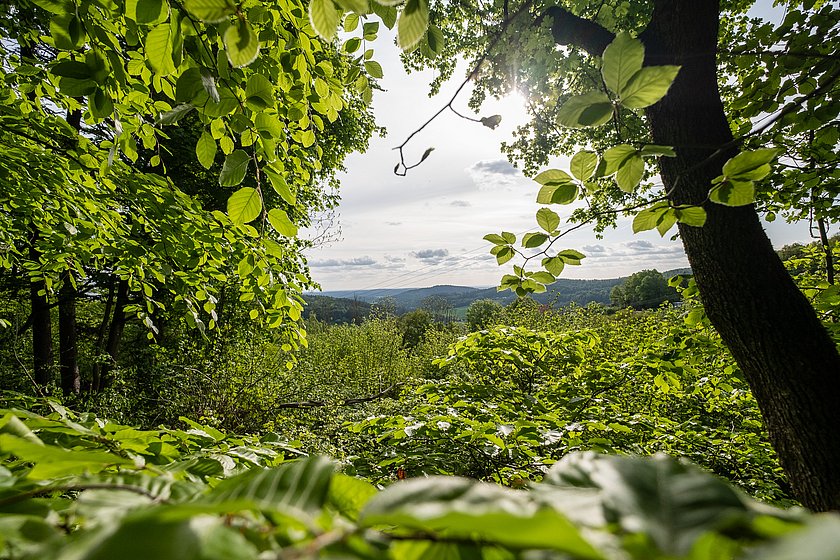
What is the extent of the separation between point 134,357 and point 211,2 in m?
13.7

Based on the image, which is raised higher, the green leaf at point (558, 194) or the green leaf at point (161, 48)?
the green leaf at point (161, 48)

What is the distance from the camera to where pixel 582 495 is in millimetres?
355

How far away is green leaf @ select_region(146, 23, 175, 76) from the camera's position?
112cm

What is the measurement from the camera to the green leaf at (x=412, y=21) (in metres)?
0.95

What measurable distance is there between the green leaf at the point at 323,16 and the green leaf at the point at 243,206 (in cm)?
62

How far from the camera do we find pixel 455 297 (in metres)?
131

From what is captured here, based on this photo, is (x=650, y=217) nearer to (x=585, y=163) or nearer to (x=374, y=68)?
(x=585, y=163)

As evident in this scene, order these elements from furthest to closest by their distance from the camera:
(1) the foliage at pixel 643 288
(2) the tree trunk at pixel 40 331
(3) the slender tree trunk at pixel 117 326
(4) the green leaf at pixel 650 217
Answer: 1. (1) the foliage at pixel 643 288
2. (3) the slender tree trunk at pixel 117 326
3. (2) the tree trunk at pixel 40 331
4. (4) the green leaf at pixel 650 217

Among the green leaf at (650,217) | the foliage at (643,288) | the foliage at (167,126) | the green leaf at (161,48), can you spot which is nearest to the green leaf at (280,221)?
the foliage at (167,126)

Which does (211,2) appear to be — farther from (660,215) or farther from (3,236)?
(3,236)

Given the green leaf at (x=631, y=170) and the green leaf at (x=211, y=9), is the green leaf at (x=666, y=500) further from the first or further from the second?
the green leaf at (x=211, y=9)

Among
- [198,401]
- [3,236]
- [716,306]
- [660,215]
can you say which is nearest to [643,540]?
[660,215]

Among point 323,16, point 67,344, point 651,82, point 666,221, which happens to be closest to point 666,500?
point 651,82

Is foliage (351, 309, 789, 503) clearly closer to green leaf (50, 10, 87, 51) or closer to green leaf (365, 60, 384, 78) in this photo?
green leaf (365, 60, 384, 78)
